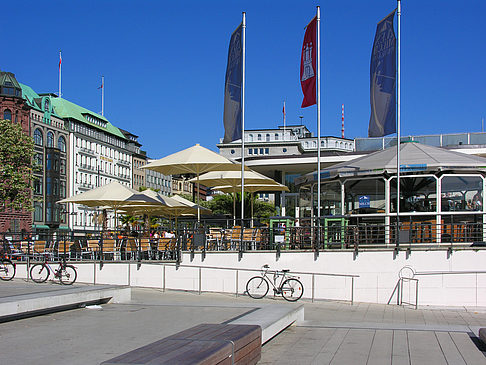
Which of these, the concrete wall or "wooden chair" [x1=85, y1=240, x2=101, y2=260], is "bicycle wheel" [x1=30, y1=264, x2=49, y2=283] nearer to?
the concrete wall

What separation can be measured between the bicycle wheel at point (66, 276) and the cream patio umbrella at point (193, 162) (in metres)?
4.38

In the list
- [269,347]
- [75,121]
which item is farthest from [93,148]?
[269,347]

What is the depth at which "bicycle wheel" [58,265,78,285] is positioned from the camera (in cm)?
1980

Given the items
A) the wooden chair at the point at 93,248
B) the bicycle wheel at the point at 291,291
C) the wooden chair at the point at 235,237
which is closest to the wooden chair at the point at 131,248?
the wooden chair at the point at 93,248

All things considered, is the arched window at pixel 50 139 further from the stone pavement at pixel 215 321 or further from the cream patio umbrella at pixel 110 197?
the stone pavement at pixel 215 321

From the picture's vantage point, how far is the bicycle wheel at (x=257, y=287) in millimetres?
18156

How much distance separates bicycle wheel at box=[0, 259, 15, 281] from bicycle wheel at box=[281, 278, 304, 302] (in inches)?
350

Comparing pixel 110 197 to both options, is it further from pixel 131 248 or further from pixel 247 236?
pixel 247 236

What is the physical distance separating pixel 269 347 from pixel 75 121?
101173 millimetres

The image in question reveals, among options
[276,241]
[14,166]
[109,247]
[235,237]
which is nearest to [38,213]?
[14,166]

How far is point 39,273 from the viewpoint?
19969 mm

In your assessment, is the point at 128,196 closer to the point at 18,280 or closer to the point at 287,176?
the point at 18,280

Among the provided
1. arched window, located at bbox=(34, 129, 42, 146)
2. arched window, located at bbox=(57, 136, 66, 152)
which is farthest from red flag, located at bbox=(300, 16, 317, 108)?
arched window, located at bbox=(57, 136, 66, 152)

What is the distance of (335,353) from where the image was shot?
29.9ft
